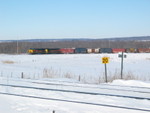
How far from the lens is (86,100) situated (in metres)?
9.32

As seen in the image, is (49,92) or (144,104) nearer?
(144,104)

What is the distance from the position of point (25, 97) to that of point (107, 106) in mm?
3424

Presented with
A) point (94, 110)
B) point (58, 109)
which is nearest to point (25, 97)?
point (58, 109)

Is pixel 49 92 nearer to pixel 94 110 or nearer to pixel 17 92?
pixel 17 92

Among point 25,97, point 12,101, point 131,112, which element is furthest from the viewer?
point 25,97

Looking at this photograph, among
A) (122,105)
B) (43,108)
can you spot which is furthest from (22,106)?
(122,105)

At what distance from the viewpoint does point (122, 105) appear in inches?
337

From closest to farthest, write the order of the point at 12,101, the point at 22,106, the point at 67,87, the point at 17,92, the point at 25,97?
the point at 22,106 < the point at 12,101 < the point at 25,97 < the point at 17,92 < the point at 67,87

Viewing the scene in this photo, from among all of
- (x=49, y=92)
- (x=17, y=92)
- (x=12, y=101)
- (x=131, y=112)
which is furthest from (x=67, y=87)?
(x=131, y=112)

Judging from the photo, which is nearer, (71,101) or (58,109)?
(58,109)

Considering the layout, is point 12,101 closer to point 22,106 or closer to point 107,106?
point 22,106

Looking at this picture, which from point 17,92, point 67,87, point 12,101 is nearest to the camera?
point 12,101

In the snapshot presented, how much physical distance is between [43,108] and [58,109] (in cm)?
51

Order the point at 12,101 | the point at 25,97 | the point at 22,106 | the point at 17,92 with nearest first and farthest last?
the point at 22,106
the point at 12,101
the point at 25,97
the point at 17,92
